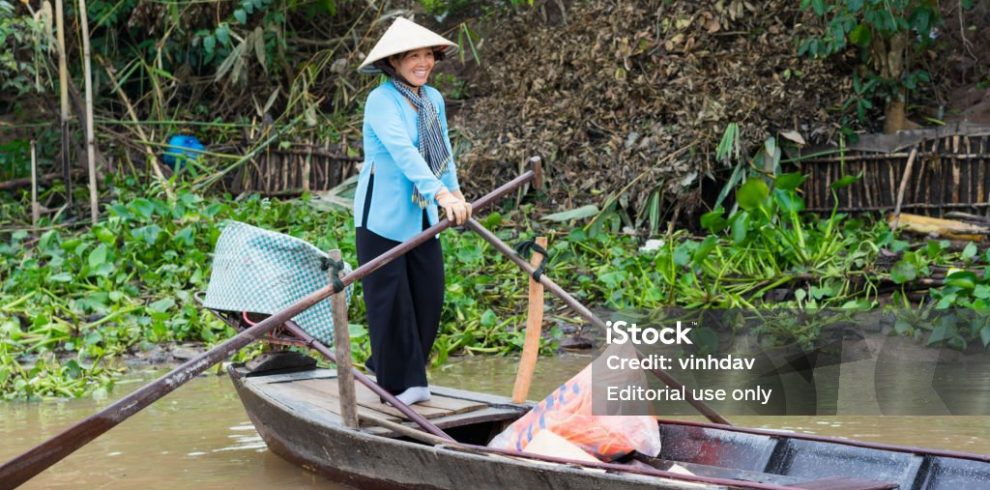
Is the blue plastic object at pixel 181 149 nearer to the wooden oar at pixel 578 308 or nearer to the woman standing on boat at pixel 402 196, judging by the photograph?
the woman standing on boat at pixel 402 196

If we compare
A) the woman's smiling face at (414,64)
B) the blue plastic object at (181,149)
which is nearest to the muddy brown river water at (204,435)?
the woman's smiling face at (414,64)

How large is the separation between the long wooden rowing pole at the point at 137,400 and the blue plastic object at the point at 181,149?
5.83 metres

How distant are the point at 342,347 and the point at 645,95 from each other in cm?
474

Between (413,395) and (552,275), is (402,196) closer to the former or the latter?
(413,395)

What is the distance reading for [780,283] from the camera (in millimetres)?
6352

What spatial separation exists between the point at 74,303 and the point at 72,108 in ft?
11.0

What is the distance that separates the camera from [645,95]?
26.1 ft

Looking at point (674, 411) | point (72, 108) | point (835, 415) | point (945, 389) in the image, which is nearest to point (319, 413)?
point (674, 411)

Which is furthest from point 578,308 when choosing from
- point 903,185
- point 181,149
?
point 181,149

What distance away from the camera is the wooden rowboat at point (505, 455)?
121 inches

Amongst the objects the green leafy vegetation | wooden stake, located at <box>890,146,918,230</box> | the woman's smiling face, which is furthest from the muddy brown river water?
the green leafy vegetation

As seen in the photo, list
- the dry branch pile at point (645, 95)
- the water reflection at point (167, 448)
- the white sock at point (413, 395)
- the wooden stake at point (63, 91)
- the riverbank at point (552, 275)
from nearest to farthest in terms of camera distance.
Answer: the white sock at point (413, 395) → the water reflection at point (167, 448) → the riverbank at point (552, 275) → the dry branch pile at point (645, 95) → the wooden stake at point (63, 91)

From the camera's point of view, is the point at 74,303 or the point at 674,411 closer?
the point at 674,411

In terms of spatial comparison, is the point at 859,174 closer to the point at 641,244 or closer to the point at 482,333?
the point at 641,244
